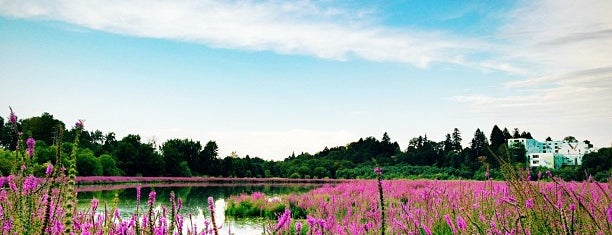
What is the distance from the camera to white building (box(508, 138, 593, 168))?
369 feet

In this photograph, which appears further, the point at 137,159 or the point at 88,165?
the point at 137,159

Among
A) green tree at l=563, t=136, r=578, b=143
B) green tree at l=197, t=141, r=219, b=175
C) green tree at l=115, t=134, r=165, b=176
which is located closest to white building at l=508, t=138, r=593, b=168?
green tree at l=563, t=136, r=578, b=143

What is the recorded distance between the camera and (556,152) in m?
129

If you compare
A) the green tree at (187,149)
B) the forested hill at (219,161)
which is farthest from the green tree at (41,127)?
the green tree at (187,149)

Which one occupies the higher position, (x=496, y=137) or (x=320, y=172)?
(x=496, y=137)

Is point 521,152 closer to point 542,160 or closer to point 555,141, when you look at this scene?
point 542,160

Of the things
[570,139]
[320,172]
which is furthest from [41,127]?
[570,139]

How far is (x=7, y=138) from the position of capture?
8925 cm

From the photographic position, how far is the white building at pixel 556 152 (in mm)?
112375

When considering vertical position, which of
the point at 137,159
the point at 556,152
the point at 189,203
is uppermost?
the point at 556,152

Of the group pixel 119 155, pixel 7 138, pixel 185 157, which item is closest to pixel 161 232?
pixel 119 155

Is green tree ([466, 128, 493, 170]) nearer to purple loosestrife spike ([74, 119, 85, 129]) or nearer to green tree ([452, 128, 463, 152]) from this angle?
green tree ([452, 128, 463, 152])

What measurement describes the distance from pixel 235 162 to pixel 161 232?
3174 inches

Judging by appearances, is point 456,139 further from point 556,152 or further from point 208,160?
point 208,160
